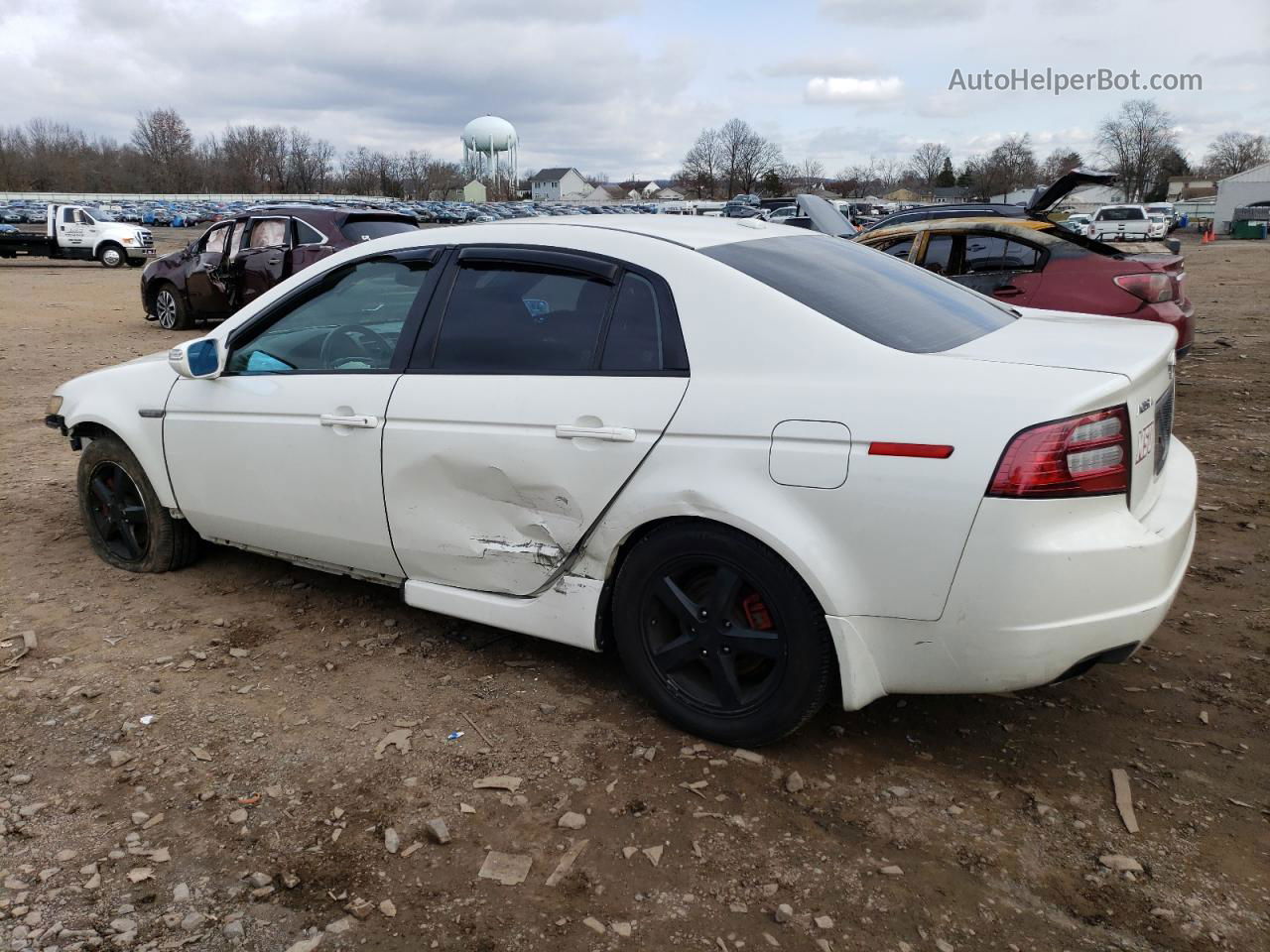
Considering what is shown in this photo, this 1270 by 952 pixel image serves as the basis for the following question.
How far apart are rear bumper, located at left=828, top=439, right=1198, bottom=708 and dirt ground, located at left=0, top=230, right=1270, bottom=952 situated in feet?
1.41

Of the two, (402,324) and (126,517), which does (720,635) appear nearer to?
(402,324)

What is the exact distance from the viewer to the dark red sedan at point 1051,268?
7.45 meters

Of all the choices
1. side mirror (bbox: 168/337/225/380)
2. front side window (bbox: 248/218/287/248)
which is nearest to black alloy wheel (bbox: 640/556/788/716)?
side mirror (bbox: 168/337/225/380)

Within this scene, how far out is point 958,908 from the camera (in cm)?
237

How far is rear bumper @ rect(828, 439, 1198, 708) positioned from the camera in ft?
8.13

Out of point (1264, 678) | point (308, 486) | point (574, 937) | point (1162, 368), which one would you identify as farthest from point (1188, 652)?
point (308, 486)

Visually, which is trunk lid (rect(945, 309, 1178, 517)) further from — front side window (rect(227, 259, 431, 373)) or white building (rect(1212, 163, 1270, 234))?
white building (rect(1212, 163, 1270, 234))

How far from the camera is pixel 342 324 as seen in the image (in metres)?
3.88

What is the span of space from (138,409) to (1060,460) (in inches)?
149

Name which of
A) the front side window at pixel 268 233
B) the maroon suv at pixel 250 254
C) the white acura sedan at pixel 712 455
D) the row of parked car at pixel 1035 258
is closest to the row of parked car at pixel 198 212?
the maroon suv at pixel 250 254

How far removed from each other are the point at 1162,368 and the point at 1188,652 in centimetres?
129

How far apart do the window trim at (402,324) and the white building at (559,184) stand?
145m

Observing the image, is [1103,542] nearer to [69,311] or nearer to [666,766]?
[666,766]

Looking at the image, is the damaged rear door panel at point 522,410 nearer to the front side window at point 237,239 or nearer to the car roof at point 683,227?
the car roof at point 683,227
